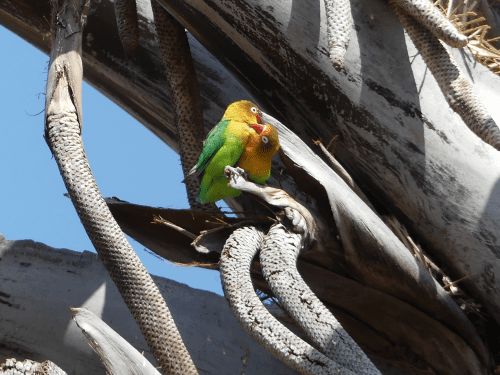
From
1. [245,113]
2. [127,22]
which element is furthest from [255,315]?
[127,22]

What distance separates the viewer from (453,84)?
3.54 ft

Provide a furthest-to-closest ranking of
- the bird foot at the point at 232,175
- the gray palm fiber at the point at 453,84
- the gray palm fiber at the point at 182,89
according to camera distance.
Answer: the gray palm fiber at the point at 182,89, the bird foot at the point at 232,175, the gray palm fiber at the point at 453,84

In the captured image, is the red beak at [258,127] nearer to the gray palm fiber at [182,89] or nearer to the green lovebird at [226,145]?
the green lovebird at [226,145]

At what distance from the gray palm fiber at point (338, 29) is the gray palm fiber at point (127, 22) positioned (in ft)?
2.07

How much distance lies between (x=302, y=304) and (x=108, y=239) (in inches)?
15.6

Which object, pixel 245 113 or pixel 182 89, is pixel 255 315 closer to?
pixel 245 113

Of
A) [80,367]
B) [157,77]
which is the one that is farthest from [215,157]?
[80,367]

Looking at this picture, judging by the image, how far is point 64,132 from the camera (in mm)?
1135

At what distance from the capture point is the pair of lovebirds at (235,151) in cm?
127

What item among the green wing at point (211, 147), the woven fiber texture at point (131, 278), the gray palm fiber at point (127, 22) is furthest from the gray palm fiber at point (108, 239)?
the gray palm fiber at point (127, 22)

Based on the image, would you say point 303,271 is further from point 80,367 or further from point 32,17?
point 32,17

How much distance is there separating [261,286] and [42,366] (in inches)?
21.4

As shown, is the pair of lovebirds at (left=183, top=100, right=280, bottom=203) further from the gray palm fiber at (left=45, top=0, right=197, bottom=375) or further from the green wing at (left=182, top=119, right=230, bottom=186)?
the gray palm fiber at (left=45, top=0, right=197, bottom=375)

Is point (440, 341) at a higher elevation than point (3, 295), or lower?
higher
